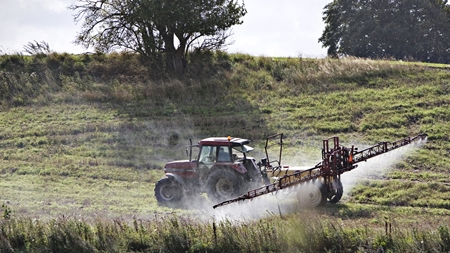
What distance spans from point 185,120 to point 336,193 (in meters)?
13.9

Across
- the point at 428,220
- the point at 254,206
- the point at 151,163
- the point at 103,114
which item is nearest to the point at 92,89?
the point at 103,114

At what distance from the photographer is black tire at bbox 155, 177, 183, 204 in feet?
62.3

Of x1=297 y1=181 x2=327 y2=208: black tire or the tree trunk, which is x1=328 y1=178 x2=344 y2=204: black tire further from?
the tree trunk

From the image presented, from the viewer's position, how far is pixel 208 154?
61.6 ft

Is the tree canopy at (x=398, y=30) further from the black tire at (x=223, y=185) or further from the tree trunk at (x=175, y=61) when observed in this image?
the black tire at (x=223, y=185)

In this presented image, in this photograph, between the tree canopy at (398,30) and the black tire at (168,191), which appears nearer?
the black tire at (168,191)

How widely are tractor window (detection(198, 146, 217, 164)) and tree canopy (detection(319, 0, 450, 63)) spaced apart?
32.0 m

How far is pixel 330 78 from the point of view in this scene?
116 ft

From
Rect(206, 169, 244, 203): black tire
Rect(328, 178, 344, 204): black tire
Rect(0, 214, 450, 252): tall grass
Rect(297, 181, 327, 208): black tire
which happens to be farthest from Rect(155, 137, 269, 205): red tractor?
Rect(0, 214, 450, 252): tall grass

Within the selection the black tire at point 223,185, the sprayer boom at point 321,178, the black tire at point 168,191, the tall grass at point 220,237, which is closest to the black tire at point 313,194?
the sprayer boom at point 321,178

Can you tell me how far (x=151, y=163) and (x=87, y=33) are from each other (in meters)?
17.6

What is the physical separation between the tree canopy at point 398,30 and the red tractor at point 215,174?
31.9 metres

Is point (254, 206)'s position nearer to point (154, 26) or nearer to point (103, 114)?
point (103, 114)

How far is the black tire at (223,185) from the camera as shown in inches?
714
